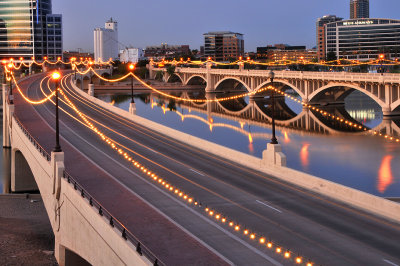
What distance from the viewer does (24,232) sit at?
35.1 meters

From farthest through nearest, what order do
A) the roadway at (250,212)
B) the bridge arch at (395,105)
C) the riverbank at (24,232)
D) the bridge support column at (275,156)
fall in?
the bridge arch at (395,105) < the bridge support column at (275,156) < the riverbank at (24,232) < the roadway at (250,212)

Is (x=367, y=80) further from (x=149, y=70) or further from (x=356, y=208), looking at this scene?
(x=149, y=70)

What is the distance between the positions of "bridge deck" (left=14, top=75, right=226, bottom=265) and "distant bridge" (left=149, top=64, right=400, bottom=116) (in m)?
48.6

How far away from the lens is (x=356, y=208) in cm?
2470

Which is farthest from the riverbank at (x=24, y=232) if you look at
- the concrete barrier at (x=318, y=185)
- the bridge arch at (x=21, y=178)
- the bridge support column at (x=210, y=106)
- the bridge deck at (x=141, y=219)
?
the bridge support column at (x=210, y=106)

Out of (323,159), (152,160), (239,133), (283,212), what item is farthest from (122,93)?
(283,212)

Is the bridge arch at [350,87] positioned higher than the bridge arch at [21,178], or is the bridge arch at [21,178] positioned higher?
the bridge arch at [350,87]

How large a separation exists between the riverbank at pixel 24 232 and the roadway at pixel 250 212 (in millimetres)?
4446

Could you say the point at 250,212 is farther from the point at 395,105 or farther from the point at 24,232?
the point at 395,105

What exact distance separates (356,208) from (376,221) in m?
1.93

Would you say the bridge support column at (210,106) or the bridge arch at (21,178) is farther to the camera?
the bridge support column at (210,106)

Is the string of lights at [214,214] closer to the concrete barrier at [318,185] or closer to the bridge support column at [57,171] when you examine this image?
the bridge support column at [57,171]

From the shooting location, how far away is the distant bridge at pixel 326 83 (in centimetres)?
7525

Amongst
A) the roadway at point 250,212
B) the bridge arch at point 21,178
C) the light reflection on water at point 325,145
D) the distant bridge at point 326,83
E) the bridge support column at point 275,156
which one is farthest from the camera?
the distant bridge at point 326,83
